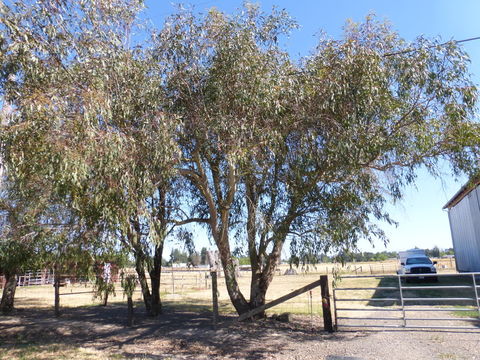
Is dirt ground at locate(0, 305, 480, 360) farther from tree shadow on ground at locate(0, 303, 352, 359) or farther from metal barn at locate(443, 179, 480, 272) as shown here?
metal barn at locate(443, 179, 480, 272)

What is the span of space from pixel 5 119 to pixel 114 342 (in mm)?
6512

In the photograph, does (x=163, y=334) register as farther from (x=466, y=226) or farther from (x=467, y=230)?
(x=466, y=226)

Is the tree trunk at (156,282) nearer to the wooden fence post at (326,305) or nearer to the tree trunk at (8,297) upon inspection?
the wooden fence post at (326,305)

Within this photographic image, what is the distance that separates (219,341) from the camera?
10.7m

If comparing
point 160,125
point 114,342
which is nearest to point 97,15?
point 160,125

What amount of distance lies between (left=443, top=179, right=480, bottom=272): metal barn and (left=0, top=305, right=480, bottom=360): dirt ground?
16.0m

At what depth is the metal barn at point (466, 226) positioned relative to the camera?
28203 mm

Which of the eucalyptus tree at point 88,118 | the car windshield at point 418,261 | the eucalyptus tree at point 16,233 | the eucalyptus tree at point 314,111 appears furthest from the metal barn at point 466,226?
the eucalyptus tree at point 16,233

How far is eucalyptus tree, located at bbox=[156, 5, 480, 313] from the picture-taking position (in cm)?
974

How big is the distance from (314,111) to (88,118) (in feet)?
17.5

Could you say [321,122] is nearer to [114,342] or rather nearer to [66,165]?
[66,165]

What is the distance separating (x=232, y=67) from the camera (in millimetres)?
9914

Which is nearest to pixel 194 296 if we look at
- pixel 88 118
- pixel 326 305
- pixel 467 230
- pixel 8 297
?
pixel 8 297

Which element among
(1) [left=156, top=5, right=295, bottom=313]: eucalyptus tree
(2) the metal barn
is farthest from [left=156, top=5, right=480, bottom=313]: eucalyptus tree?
(2) the metal barn
